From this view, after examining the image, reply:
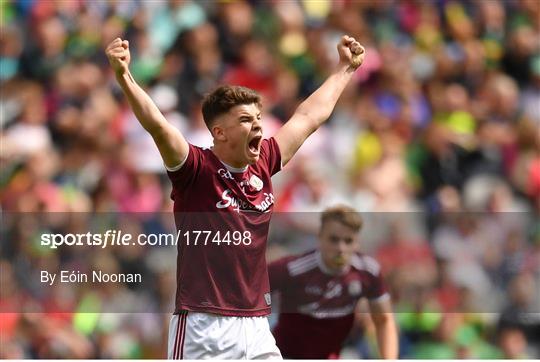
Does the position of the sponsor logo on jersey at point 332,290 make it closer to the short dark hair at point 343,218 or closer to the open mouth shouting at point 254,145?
the short dark hair at point 343,218

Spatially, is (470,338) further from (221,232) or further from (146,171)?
(221,232)

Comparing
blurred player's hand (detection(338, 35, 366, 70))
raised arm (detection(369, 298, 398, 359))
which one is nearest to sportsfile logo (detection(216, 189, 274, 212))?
blurred player's hand (detection(338, 35, 366, 70))

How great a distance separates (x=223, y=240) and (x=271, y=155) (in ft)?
1.91

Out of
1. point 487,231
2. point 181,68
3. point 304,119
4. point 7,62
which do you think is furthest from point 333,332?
point 7,62

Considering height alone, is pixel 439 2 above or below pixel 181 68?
above

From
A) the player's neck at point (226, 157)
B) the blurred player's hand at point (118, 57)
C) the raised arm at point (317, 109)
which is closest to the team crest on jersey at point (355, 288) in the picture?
the raised arm at point (317, 109)

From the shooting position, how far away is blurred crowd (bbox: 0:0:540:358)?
8.45 m

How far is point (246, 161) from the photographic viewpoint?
213 inches

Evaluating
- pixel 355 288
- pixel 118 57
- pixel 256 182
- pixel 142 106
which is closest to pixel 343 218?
pixel 355 288

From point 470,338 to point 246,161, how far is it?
4295mm

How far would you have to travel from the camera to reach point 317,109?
5875 mm

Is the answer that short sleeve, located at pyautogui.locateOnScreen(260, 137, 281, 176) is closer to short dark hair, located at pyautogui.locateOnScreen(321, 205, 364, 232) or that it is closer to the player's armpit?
the player's armpit

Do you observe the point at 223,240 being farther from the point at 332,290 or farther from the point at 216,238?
the point at 332,290

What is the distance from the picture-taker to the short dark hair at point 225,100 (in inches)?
213
